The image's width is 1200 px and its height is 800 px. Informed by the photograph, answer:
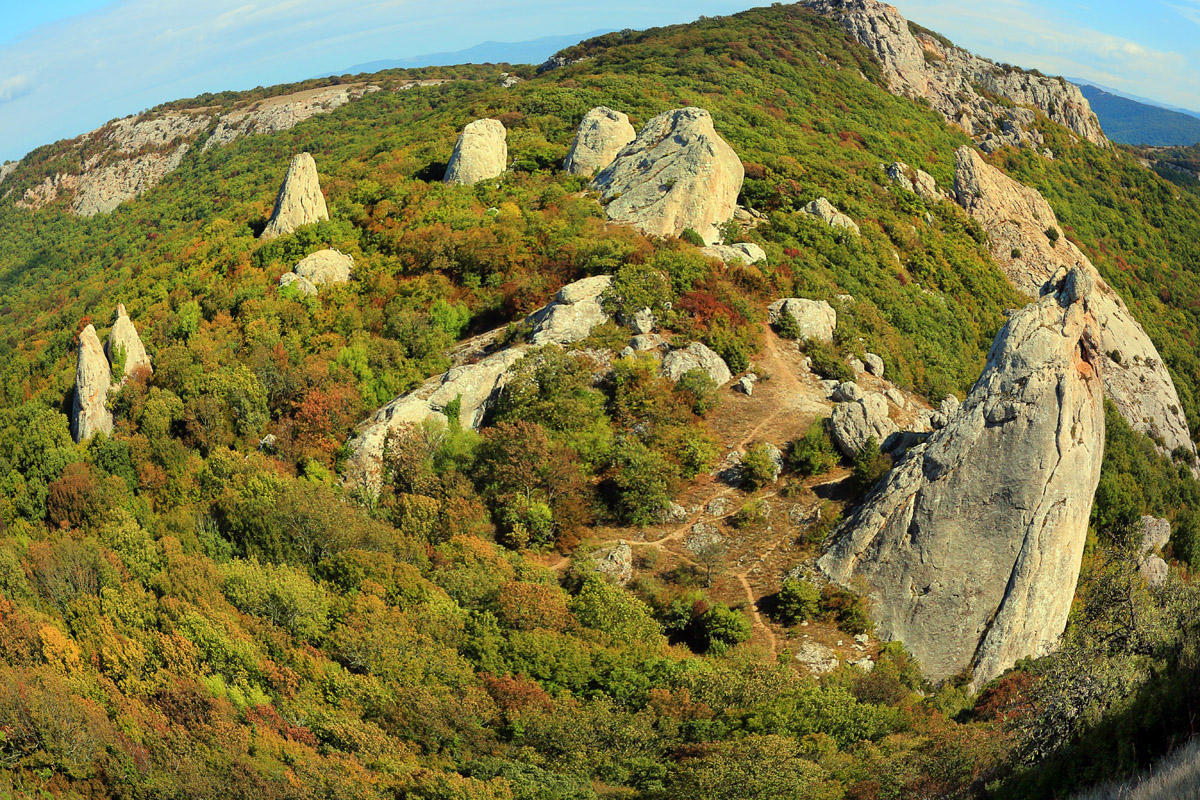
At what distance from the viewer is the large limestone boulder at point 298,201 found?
1682 inches

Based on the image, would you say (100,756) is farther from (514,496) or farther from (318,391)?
(318,391)

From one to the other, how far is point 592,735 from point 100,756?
10615 millimetres

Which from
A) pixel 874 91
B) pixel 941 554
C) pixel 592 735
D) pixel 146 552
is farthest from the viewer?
pixel 874 91

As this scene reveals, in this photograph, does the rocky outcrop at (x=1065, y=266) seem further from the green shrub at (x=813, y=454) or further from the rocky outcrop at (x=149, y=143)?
the rocky outcrop at (x=149, y=143)

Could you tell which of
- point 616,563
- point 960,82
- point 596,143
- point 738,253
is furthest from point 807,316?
point 960,82

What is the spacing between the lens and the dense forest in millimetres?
15555

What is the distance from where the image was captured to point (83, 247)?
8425 cm

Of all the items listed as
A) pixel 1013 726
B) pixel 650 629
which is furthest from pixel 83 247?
pixel 1013 726

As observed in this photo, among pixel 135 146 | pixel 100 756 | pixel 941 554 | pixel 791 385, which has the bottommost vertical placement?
pixel 100 756

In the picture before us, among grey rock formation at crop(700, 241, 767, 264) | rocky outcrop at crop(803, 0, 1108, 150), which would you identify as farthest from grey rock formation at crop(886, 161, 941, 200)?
rocky outcrop at crop(803, 0, 1108, 150)

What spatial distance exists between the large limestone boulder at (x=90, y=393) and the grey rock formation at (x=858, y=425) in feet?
90.1

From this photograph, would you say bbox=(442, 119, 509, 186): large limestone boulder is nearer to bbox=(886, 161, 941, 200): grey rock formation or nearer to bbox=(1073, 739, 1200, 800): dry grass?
bbox=(886, 161, 941, 200): grey rock formation

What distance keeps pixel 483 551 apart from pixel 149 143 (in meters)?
107

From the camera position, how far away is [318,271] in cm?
3744
